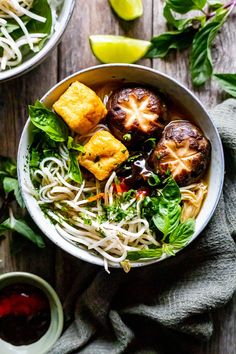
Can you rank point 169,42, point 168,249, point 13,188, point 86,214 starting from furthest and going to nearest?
point 169,42 < point 13,188 < point 86,214 < point 168,249

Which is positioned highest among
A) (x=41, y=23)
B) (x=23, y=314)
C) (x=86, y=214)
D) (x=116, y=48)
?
(x=41, y=23)

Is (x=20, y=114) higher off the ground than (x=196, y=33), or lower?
lower

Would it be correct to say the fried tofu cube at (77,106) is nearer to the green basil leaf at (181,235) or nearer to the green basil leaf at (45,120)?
the green basil leaf at (45,120)

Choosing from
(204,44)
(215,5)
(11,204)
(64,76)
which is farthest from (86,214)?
(215,5)

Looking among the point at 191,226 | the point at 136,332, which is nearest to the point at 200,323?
the point at 136,332

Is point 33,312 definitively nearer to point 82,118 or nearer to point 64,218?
point 64,218

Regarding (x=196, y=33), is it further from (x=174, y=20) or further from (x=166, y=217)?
(x=166, y=217)

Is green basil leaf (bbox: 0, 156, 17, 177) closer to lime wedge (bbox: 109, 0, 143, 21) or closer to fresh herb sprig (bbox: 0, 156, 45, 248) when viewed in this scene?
fresh herb sprig (bbox: 0, 156, 45, 248)

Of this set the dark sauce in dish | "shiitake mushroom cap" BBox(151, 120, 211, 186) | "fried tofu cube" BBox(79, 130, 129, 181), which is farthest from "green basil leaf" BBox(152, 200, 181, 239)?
the dark sauce in dish
